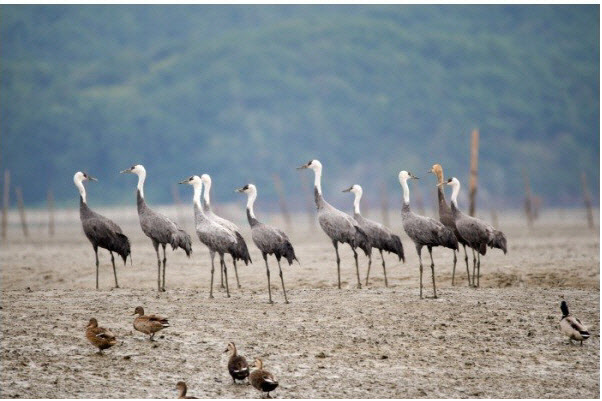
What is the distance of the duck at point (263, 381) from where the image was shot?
1217 centimetres

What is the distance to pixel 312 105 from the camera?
13038 centimetres

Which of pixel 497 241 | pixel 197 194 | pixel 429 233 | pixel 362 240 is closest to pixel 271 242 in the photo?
pixel 197 194

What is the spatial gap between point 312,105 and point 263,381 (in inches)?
4689

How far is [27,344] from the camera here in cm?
1409

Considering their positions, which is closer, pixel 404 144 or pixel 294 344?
pixel 294 344

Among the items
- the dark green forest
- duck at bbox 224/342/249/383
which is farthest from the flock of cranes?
the dark green forest

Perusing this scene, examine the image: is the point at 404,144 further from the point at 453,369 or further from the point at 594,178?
the point at 453,369

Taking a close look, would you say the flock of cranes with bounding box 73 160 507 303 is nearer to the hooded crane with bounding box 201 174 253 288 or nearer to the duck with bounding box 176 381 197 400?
the hooded crane with bounding box 201 174 253 288

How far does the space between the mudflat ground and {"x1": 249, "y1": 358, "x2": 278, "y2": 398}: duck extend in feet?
0.87

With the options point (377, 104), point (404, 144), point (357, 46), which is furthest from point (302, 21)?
point (404, 144)

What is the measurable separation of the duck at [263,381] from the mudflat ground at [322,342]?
0.27 metres

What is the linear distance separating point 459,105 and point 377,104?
10.9 metres

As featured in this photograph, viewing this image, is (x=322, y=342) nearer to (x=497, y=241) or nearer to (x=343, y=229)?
(x=343, y=229)

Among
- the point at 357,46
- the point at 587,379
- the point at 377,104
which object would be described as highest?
the point at 357,46
